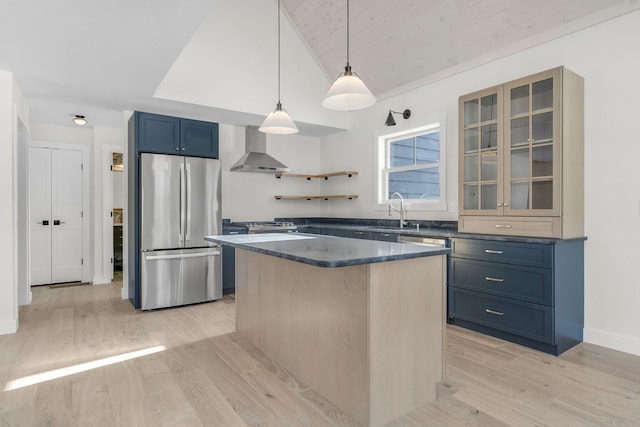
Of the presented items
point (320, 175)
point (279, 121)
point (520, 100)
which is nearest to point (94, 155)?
point (320, 175)

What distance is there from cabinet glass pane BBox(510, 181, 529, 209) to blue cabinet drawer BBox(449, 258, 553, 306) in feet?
1.66

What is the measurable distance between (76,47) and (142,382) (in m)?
2.46

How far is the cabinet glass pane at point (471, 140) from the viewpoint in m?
3.47

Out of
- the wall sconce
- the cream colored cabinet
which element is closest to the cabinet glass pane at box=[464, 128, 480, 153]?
the cream colored cabinet

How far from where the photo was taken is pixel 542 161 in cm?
299

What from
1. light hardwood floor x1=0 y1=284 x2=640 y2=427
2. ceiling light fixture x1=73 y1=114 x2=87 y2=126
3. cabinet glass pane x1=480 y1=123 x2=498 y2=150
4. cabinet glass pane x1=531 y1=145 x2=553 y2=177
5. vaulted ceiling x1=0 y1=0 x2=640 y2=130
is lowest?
light hardwood floor x1=0 y1=284 x2=640 y2=427

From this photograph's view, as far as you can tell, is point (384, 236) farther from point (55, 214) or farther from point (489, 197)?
point (55, 214)

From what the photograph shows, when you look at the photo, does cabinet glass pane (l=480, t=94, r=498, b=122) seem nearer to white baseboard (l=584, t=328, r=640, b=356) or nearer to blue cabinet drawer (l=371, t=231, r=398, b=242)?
blue cabinet drawer (l=371, t=231, r=398, b=242)

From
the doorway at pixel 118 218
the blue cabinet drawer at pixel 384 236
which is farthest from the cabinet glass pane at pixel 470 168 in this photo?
the doorway at pixel 118 218

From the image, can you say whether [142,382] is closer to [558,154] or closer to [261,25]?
[558,154]

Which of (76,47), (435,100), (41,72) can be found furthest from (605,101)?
(41,72)

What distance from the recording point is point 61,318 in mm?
3830

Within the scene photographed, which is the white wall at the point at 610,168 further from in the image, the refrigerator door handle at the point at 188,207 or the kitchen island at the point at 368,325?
the refrigerator door handle at the point at 188,207

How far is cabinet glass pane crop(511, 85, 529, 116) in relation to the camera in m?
3.08
